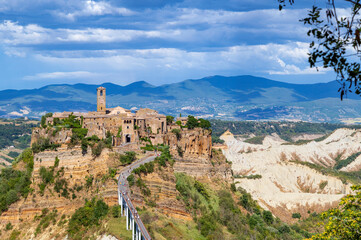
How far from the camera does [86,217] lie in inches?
1754

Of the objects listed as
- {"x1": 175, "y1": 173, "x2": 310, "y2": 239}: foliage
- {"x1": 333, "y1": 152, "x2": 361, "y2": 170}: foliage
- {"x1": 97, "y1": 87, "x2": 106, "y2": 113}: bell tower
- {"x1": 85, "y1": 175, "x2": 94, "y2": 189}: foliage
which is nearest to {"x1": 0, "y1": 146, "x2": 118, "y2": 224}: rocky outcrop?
{"x1": 85, "y1": 175, "x2": 94, "y2": 189}: foliage

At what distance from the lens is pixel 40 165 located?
50500 mm

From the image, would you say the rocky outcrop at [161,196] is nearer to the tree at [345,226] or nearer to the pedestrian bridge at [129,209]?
the pedestrian bridge at [129,209]

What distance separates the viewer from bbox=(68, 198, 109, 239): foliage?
4334 cm

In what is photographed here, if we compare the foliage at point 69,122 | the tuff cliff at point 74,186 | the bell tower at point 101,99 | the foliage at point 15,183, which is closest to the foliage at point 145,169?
the tuff cliff at point 74,186

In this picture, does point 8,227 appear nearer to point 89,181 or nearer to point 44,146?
point 89,181

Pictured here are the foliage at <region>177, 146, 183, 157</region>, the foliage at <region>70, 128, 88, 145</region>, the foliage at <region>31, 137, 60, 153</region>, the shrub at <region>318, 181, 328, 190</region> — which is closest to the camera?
the foliage at <region>31, 137, 60, 153</region>

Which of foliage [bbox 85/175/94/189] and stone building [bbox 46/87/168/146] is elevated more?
stone building [bbox 46/87/168/146]

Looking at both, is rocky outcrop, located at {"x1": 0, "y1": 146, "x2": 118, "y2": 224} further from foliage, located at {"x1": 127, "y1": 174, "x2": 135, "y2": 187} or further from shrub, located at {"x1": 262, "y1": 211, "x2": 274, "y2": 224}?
shrub, located at {"x1": 262, "y1": 211, "x2": 274, "y2": 224}

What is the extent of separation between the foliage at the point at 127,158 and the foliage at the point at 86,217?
296 inches

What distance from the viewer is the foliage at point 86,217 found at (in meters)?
43.3

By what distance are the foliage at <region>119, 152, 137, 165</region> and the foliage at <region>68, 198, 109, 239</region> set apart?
7530 millimetres

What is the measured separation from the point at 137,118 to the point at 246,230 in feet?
74.0

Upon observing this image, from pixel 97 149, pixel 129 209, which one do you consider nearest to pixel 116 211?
pixel 129 209
